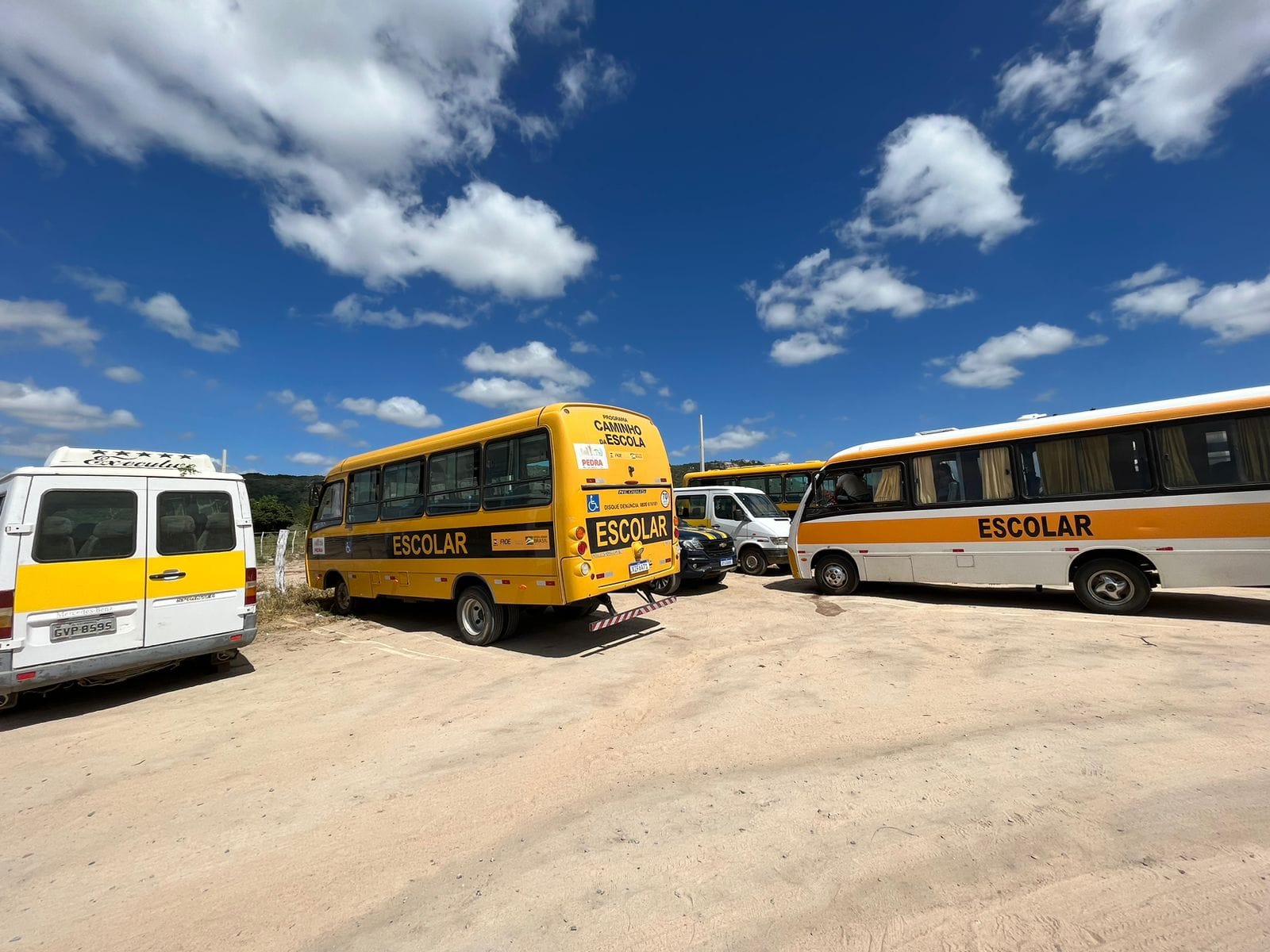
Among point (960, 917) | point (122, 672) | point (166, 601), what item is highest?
point (166, 601)

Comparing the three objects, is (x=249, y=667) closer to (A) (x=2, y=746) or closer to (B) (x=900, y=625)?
(A) (x=2, y=746)

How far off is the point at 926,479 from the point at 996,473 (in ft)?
3.09

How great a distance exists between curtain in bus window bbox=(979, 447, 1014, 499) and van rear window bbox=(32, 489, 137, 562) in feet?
34.1

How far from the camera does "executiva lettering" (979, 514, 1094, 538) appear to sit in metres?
7.45

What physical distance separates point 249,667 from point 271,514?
4594cm

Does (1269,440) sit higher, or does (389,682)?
(1269,440)

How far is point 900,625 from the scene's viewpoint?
7031 millimetres

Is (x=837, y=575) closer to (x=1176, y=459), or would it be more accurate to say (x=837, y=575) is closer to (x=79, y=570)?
(x=1176, y=459)

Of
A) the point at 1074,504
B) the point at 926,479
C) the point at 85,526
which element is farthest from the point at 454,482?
the point at 1074,504

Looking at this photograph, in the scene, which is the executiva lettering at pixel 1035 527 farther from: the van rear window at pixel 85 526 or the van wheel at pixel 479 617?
the van rear window at pixel 85 526

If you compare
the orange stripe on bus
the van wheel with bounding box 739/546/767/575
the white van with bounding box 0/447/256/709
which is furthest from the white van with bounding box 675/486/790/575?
the white van with bounding box 0/447/256/709

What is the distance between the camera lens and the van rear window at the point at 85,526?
16.5 feet

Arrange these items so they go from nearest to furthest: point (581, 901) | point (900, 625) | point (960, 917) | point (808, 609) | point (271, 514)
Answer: point (960, 917)
point (581, 901)
point (900, 625)
point (808, 609)
point (271, 514)

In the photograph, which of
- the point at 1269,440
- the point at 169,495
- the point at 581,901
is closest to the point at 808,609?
the point at 1269,440
